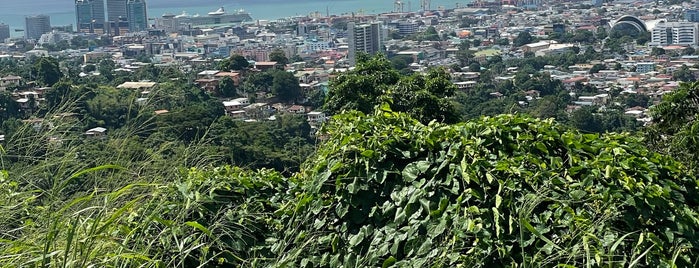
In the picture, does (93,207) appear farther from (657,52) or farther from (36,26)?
(36,26)

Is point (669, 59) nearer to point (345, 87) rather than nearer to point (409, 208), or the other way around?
point (345, 87)

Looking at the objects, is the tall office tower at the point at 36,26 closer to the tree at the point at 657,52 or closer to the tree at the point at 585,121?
the tree at the point at 657,52

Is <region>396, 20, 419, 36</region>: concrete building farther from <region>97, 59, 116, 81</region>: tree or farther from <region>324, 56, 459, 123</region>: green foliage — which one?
<region>324, 56, 459, 123</region>: green foliage

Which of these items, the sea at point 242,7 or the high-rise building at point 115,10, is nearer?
the high-rise building at point 115,10

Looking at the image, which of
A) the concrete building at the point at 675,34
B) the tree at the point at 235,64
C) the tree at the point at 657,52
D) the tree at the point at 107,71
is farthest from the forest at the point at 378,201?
the concrete building at the point at 675,34

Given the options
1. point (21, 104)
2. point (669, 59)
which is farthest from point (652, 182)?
point (669, 59)

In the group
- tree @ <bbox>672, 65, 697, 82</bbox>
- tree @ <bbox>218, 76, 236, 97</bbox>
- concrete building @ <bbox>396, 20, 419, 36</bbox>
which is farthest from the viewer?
concrete building @ <bbox>396, 20, 419, 36</bbox>

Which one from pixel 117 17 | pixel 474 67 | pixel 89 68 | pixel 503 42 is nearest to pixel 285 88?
pixel 474 67

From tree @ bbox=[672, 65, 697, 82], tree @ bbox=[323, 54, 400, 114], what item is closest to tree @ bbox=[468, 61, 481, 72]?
tree @ bbox=[672, 65, 697, 82]
